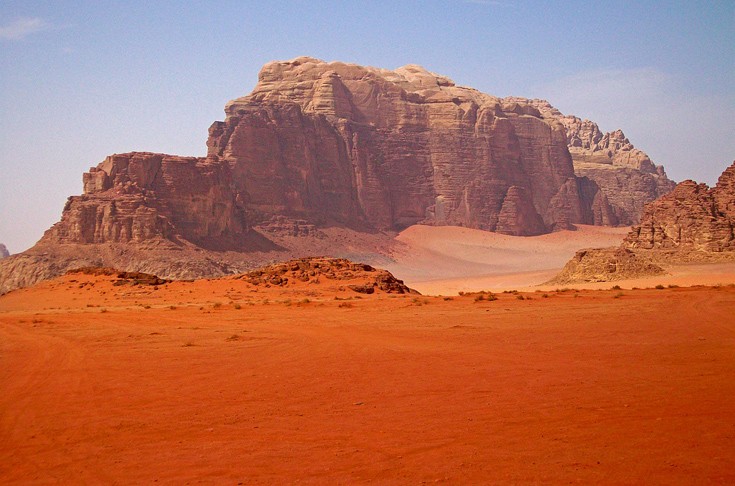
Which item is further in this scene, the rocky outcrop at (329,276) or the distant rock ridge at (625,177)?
the distant rock ridge at (625,177)

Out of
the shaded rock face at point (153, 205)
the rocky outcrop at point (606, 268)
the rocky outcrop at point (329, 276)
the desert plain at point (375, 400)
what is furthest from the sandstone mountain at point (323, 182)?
the desert plain at point (375, 400)

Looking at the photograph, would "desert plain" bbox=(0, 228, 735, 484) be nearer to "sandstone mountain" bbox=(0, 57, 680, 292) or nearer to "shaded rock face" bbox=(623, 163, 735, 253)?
"shaded rock face" bbox=(623, 163, 735, 253)

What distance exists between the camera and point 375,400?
39.4ft

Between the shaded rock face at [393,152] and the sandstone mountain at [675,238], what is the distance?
4694cm

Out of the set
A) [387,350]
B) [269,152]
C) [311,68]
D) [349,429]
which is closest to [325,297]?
[387,350]

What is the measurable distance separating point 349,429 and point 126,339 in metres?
10.9

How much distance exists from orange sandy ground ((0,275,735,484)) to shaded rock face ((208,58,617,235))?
76.1 meters

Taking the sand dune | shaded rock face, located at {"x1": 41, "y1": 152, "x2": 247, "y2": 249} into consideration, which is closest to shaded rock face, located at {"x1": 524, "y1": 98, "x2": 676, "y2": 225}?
the sand dune

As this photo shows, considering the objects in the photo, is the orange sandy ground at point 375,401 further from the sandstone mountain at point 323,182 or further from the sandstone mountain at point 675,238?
the sandstone mountain at point 323,182

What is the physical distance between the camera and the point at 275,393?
12695 millimetres

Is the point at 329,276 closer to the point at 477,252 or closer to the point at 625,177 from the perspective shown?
the point at 477,252

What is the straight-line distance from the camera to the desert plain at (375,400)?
344 inches

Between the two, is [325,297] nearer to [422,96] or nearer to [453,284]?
[453,284]

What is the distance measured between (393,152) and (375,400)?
10648 cm
